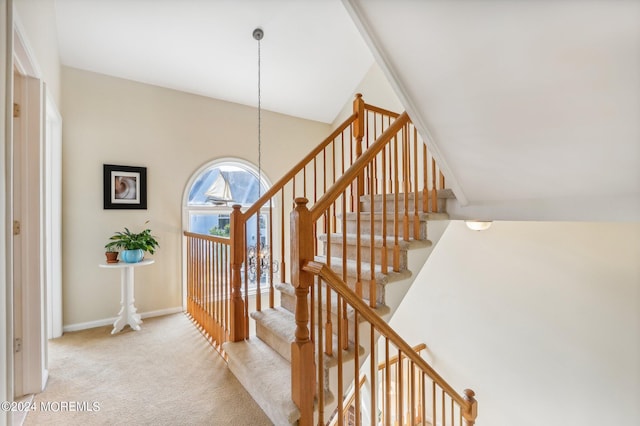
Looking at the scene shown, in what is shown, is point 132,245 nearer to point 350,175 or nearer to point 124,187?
point 124,187

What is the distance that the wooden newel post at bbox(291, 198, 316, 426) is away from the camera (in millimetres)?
1393

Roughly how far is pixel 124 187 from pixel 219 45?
1.90m

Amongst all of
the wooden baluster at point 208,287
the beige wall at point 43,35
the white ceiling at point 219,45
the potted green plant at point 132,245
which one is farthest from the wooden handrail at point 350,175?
the potted green plant at point 132,245

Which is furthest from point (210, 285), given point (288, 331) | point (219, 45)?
point (219, 45)

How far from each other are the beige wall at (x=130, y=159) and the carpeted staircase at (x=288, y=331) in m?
1.88

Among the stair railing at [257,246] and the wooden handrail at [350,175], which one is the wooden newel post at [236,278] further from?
the wooden handrail at [350,175]

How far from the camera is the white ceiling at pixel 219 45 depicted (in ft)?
9.16

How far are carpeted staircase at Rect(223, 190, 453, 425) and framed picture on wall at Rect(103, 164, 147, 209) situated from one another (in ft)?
6.88

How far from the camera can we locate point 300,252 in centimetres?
141

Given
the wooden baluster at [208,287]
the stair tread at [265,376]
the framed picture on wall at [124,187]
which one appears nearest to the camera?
the stair tread at [265,376]

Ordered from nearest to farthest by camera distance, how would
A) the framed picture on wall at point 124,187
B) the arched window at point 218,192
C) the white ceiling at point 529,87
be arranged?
the white ceiling at point 529,87 < the framed picture on wall at point 124,187 < the arched window at point 218,192

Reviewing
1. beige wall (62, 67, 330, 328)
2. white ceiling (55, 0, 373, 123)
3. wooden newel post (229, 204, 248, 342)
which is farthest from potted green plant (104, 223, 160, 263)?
white ceiling (55, 0, 373, 123)

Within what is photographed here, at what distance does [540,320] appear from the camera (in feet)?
9.35

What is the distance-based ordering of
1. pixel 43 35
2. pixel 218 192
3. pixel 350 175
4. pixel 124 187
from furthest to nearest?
pixel 218 192 → pixel 124 187 → pixel 43 35 → pixel 350 175
